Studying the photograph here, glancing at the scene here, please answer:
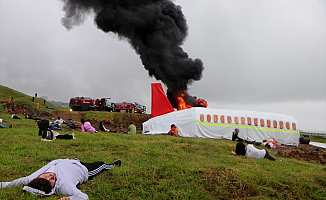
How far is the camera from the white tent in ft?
53.7

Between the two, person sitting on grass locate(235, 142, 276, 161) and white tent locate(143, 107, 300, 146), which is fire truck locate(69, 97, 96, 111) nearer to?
white tent locate(143, 107, 300, 146)

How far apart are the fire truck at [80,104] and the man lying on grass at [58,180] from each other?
85.8 ft

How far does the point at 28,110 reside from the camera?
2420 cm

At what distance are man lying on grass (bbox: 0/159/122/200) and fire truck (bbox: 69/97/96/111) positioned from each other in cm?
2616

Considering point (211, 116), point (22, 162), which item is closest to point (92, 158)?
point (22, 162)

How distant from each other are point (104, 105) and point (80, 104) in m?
3.48

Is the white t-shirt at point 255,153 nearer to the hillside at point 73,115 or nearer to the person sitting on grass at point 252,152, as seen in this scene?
the person sitting on grass at point 252,152

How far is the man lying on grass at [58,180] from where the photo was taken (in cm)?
408

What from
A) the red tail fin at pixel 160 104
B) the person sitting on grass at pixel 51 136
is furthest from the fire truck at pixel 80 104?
the person sitting on grass at pixel 51 136

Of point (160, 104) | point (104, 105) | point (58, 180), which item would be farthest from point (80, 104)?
point (58, 180)

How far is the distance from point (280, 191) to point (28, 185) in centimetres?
512

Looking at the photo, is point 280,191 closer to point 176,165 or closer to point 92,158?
point 176,165

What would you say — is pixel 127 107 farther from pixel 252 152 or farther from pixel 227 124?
pixel 252 152

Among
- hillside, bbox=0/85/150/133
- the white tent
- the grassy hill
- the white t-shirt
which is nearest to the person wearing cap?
the white tent
